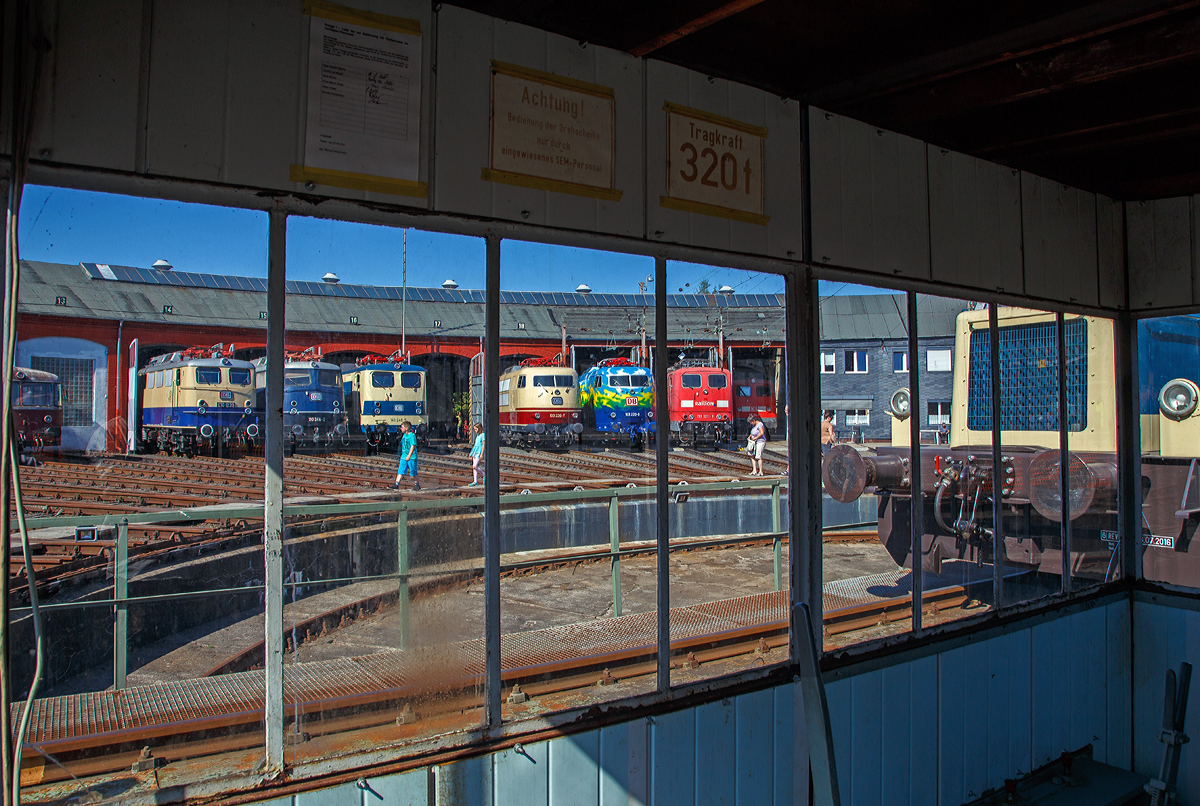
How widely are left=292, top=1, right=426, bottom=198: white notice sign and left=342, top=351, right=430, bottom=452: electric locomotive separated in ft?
2.57

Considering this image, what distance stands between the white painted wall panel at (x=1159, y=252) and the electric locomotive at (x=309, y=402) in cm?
557

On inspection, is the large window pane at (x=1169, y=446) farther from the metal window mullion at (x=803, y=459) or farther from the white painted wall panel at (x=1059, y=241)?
the metal window mullion at (x=803, y=459)

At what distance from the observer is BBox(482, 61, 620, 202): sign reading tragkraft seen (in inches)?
106

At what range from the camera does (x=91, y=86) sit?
6.65ft

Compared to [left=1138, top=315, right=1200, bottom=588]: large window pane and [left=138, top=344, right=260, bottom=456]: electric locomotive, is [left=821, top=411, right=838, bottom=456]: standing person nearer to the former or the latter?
[left=138, top=344, right=260, bottom=456]: electric locomotive

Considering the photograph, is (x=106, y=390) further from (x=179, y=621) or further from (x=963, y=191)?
(x=963, y=191)

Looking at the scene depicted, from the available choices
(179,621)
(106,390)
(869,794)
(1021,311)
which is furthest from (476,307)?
(1021,311)

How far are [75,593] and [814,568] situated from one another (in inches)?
150

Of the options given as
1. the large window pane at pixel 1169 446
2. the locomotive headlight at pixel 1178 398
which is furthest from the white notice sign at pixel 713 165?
the locomotive headlight at pixel 1178 398

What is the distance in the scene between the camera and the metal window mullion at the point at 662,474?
120 inches

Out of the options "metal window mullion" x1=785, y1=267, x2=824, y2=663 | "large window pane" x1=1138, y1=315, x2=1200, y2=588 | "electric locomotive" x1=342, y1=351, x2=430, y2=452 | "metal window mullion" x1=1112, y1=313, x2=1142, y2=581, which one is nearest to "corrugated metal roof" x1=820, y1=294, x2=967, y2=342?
"metal window mullion" x1=785, y1=267, x2=824, y2=663

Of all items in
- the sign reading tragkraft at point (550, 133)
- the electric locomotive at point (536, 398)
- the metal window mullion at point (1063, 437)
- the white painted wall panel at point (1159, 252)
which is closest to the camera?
the sign reading tragkraft at point (550, 133)

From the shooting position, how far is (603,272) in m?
3.20

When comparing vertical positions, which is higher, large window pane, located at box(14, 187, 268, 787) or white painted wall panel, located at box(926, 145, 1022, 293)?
white painted wall panel, located at box(926, 145, 1022, 293)
